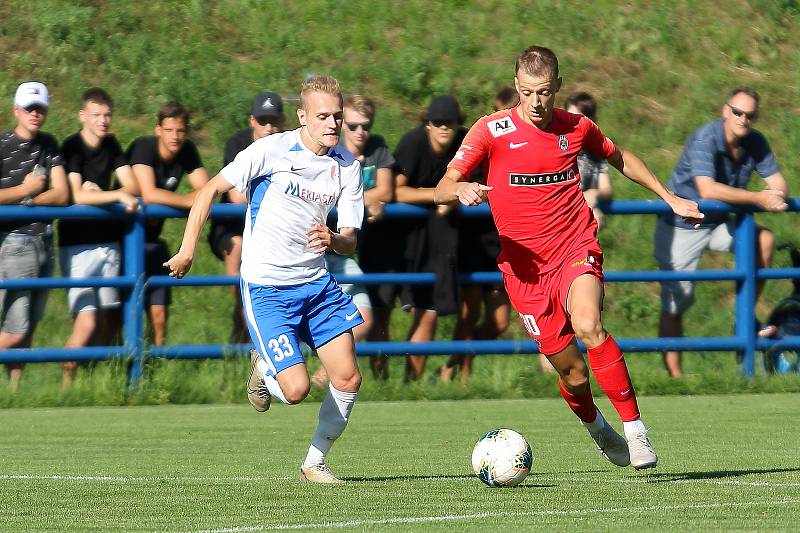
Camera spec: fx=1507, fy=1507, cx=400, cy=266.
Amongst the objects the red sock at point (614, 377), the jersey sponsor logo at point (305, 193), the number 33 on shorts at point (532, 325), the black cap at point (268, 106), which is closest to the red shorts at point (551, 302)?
the number 33 on shorts at point (532, 325)

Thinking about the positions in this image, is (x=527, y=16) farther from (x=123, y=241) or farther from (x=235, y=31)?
(x=123, y=241)

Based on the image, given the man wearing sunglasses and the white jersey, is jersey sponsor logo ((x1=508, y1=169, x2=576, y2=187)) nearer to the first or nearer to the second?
the white jersey

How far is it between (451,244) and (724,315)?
4714 mm

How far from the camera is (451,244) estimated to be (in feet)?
38.0

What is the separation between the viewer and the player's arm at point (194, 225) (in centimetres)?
673

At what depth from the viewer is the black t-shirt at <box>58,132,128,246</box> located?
11.3 metres

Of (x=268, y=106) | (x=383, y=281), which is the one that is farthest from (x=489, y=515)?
(x=268, y=106)

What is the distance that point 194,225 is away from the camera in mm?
7012

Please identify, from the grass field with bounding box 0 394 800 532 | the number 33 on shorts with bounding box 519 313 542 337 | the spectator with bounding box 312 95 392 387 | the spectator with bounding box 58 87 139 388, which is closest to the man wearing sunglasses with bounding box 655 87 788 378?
the grass field with bounding box 0 394 800 532

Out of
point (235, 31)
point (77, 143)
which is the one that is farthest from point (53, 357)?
point (235, 31)

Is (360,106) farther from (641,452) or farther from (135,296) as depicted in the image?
(641,452)

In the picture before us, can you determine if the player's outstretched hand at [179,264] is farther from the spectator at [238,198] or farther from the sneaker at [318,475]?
the spectator at [238,198]

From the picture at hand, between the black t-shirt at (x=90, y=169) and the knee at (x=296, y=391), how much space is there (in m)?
4.30

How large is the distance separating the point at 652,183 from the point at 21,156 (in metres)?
5.17
